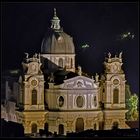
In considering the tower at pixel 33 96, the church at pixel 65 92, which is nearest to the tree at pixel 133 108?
the church at pixel 65 92

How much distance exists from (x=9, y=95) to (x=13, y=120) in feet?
0.90

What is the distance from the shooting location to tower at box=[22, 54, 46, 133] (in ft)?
43.3

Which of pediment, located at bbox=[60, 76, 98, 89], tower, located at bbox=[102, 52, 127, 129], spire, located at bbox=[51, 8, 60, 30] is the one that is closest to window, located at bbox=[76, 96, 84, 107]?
pediment, located at bbox=[60, 76, 98, 89]

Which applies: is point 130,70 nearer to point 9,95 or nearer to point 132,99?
point 132,99

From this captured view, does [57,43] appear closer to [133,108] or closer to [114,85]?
[114,85]

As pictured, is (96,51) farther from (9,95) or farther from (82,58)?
(9,95)

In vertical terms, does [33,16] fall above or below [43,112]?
above

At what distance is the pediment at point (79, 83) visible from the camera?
524 inches

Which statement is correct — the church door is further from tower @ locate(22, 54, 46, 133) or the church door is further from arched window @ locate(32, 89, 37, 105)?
arched window @ locate(32, 89, 37, 105)

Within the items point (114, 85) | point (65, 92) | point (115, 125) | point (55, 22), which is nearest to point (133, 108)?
point (115, 125)

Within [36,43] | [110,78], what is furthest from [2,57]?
[110,78]

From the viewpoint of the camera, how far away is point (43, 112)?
13266 millimetres

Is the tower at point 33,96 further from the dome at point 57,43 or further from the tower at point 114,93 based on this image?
the tower at point 114,93

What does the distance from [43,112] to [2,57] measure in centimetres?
77
